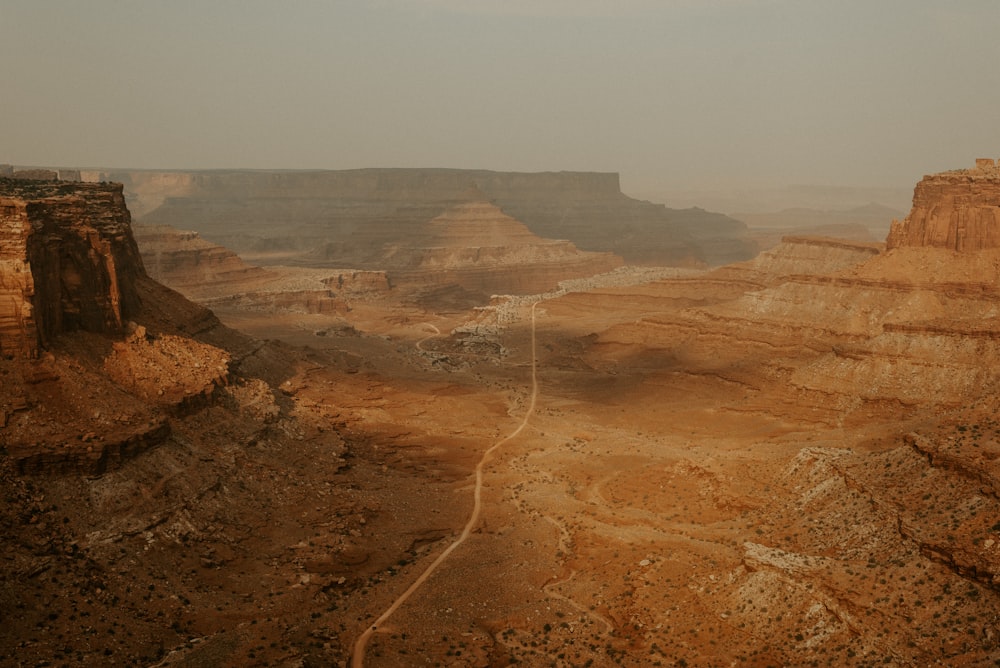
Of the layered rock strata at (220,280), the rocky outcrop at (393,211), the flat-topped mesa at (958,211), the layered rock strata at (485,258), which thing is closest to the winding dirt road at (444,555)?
the flat-topped mesa at (958,211)

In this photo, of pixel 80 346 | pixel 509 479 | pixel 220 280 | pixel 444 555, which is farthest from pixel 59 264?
pixel 220 280

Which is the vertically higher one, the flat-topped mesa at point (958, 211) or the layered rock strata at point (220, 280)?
the flat-topped mesa at point (958, 211)

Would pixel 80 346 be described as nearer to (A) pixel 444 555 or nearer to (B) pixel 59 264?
(B) pixel 59 264

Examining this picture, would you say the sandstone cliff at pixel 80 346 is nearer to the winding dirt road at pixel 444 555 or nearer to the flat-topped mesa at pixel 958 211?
the winding dirt road at pixel 444 555

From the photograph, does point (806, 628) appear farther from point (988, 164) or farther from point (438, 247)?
point (438, 247)

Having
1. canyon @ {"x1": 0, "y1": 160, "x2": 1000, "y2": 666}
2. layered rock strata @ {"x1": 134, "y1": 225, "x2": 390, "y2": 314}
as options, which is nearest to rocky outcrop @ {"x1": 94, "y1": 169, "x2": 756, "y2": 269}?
layered rock strata @ {"x1": 134, "y1": 225, "x2": 390, "y2": 314}

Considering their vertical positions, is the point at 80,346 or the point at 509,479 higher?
the point at 80,346
